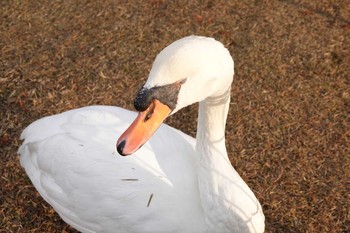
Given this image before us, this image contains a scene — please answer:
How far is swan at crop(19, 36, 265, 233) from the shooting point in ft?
7.69

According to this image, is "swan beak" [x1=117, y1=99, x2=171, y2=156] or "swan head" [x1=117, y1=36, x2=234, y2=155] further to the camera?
"swan beak" [x1=117, y1=99, x2=171, y2=156]

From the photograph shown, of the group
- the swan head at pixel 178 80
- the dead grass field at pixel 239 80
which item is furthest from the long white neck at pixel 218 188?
the dead grass field at pixel 239 80

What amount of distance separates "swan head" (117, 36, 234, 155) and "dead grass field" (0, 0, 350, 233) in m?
1.63

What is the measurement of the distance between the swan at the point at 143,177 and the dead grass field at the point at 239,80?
60 centimetres

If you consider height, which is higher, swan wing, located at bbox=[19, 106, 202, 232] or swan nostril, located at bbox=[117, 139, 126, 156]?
swan nostril, located at bbox=[117, 139, 126, 156]

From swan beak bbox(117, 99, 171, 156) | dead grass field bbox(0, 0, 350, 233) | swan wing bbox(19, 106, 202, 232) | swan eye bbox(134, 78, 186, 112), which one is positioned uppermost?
swan eye bbox(134, 78, 186, 112)

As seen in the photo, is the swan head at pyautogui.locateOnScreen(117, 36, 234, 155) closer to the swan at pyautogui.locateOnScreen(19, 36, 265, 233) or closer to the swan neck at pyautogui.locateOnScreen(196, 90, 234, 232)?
the swan at pyautogui.locateOnScreen(19, 36, 265, 233)

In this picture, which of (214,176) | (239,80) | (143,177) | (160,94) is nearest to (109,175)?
(143,177)

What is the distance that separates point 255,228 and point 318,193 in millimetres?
1121

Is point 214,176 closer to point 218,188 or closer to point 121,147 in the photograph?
point 218,188

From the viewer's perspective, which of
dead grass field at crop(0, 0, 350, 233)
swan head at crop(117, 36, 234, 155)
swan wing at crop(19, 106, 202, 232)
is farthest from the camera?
dead grass field at crop(0, 0, 350, 233)

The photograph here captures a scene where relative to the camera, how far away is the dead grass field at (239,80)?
11.0 feet

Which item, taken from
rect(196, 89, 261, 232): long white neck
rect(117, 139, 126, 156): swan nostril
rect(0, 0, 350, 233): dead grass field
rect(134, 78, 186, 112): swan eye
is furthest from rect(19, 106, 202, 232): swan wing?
rect(134, 78, 186, 112): swan eye

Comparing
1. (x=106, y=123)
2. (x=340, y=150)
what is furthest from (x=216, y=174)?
(x=340, y=150)
